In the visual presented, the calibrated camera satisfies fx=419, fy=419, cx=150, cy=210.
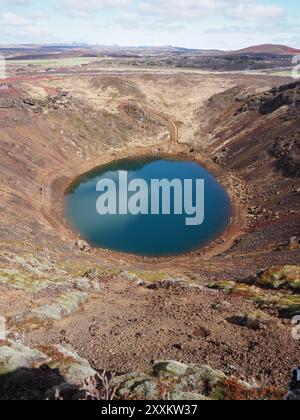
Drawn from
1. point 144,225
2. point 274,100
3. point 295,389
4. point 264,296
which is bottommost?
point 144,225

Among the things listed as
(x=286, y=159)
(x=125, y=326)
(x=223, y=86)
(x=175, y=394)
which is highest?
(x=223, y=86)

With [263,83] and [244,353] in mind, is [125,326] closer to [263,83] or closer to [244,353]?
[244,353]

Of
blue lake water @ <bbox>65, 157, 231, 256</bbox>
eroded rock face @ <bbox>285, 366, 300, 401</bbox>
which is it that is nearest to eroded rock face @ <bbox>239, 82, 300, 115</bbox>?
blue lake water @ <bbox>65, 157, 231, 256</bbox>

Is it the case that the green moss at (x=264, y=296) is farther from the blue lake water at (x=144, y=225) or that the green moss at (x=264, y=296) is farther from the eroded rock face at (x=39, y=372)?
the blue lake water at (x=144, y=225)

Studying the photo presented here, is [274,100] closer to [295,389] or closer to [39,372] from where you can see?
[39,372]

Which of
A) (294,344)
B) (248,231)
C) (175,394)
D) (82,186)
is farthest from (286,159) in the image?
(175,394)

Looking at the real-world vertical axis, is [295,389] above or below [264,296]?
above

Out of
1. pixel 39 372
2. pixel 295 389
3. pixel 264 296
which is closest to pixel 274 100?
pixel 264 296

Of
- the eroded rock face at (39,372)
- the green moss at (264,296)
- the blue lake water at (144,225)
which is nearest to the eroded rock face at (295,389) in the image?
the eroded rock face at (39,372)

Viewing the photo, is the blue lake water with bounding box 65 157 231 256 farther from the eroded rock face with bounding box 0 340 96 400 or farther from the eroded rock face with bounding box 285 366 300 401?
the eroded rock face with bounding box 285 366 300 401
